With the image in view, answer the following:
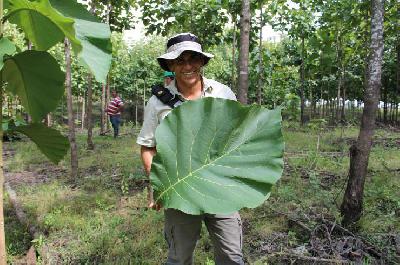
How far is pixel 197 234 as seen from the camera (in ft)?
7.98

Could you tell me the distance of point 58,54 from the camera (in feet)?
58.4

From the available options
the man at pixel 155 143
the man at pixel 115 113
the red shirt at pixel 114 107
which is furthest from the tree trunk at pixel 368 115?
the red shirt at pixel 114 107

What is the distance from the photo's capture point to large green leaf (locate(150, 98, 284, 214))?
2.96ft

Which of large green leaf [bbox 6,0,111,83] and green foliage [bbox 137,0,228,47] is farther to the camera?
green foliage [bbox 137,0,228,47]

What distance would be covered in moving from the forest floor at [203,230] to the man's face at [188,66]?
66.5 inches

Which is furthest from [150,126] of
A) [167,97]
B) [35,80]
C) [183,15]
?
Result: [183,15]

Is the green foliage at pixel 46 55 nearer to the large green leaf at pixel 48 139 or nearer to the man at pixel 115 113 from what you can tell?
the large green leaf at pixel 48 139

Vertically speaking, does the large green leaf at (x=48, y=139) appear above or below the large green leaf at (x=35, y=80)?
below

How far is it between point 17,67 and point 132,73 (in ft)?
82.3

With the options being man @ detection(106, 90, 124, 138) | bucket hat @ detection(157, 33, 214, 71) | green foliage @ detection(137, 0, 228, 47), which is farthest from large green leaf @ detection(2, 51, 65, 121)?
man @ detection(106, 90, 124, 138)

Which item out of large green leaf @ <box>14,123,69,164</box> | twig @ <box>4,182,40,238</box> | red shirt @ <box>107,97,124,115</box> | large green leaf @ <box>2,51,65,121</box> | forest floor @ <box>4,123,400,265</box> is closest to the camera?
large green leaf @ <box>2,51,65,121</box>

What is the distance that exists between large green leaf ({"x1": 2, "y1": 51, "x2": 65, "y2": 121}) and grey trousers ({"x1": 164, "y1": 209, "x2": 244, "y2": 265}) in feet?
4.31

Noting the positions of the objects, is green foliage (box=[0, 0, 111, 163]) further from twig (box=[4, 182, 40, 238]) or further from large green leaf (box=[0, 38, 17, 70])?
twig (box=[4, 182, 40, 238])

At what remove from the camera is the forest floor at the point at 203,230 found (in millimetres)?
3553
